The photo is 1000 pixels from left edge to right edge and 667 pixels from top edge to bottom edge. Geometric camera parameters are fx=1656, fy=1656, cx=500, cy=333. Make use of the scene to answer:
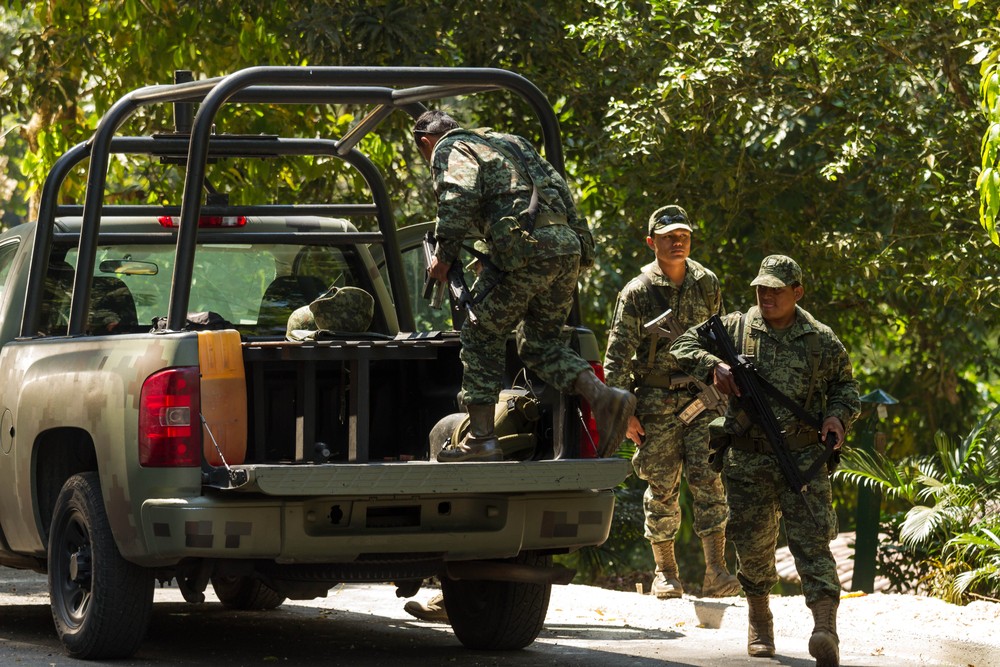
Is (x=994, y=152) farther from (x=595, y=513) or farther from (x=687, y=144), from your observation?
(x=687, y=144)

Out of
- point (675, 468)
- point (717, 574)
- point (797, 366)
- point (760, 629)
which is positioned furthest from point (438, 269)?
point (717, 574)

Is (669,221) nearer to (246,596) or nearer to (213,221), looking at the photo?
(213,221)

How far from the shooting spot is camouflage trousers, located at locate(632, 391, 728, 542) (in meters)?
8.70

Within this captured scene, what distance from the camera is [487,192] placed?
624cm

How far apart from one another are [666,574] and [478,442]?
9.82 ft

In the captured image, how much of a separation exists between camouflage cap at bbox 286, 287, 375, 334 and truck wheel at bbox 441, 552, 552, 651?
→ 1.16 metres

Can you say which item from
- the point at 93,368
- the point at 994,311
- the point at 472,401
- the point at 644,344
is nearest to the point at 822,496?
the point at 472,401

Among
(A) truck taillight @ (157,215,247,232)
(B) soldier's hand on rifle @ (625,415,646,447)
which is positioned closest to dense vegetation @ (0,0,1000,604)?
(B) soldier's hand on rifle @ (625,415,646,447)

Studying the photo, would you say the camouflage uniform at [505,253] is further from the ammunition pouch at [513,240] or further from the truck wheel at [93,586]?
the truck wheel at [93,586]

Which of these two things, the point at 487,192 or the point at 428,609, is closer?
the point at 487,192

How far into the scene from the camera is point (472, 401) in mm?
6141

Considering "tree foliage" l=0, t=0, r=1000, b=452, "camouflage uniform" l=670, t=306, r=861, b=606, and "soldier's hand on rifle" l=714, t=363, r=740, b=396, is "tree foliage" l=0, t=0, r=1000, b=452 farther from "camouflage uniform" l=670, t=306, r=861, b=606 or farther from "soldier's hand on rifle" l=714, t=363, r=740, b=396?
"soldier's hand on rifle" l=714, t=363, r=740, b=396

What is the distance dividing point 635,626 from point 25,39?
8.35m

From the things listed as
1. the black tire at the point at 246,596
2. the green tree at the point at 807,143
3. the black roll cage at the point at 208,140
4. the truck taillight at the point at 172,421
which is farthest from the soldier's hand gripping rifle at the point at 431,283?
the green tree at the point at 807,143
